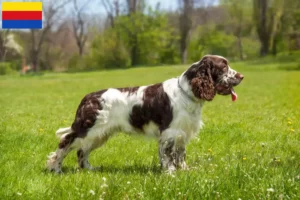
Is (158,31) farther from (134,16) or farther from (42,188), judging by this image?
(42,188)

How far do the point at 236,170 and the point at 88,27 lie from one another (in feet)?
201

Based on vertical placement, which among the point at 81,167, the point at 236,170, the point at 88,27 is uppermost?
the point at 88,27

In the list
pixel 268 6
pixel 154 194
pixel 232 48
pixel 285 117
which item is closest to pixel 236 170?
pixel 154 194

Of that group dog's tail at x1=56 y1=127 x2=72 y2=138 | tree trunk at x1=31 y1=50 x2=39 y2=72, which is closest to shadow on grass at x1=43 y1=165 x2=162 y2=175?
dog's tail at x1=56 y1=127 x2=72 y2=138

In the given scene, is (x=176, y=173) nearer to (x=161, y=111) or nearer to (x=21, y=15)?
(x=161, y=111)

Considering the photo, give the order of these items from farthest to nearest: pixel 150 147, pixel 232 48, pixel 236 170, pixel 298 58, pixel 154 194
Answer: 1. pixel 232 48
2. pixel 298 58
3. pixel 150 147
4. pixel 236 170
5. pixel 154 194

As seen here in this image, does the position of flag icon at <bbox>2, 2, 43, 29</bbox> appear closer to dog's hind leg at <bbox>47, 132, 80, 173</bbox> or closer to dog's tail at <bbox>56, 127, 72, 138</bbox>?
dog's tail at <bbox>56, 127, 72, 138</bbox>

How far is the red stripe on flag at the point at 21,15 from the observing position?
7.19 metres

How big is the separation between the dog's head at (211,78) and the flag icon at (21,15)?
9.20 ft

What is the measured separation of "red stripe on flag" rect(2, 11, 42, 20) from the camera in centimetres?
Answer: 719

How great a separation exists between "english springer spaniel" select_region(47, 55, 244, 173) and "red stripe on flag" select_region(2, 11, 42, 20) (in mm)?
1983

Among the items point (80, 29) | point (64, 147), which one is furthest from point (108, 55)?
point (64, 147)

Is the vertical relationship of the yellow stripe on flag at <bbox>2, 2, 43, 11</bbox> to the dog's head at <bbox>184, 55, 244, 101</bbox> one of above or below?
above

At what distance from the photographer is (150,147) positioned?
732cm
